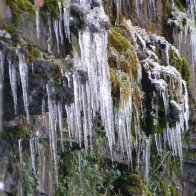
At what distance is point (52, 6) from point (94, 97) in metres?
1.16

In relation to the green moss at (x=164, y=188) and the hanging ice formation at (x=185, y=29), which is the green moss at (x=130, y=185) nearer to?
the green moss at (x=164, y=188)

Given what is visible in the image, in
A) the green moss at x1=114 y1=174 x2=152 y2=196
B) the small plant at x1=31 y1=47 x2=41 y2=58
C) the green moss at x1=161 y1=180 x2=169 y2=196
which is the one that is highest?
the small plant at x1=31 y1=47 x2=41 y2=58

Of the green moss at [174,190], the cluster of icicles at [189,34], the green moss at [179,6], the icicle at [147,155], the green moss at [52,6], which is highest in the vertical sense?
the green moss at [179,6]

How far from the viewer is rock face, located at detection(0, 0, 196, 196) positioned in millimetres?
4277

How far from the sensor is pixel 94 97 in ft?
17.9

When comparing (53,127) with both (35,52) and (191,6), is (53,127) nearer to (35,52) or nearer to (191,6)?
(35,52)

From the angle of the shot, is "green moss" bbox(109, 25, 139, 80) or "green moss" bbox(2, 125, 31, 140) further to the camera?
"green moss" bbox(109, 25, 139, 80)

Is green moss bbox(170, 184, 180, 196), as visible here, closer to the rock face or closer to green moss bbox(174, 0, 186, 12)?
the rock face

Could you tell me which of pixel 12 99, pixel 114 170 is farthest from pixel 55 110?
pixel 114 170

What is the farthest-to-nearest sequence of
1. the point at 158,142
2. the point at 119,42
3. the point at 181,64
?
1. the point at 181,64
2. the point at 158,142
3. the point at 119,42

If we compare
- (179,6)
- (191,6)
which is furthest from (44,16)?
(191,6)

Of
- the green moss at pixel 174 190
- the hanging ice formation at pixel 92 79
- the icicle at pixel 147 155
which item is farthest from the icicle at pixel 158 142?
the hanging ice formation at pixel 92 79

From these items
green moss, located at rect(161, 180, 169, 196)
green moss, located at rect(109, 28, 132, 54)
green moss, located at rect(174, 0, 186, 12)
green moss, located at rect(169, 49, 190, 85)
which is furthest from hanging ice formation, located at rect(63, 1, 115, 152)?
green moss, located at rect(174, 0, 186, 12)

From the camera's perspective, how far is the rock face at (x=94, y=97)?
4277 mm
